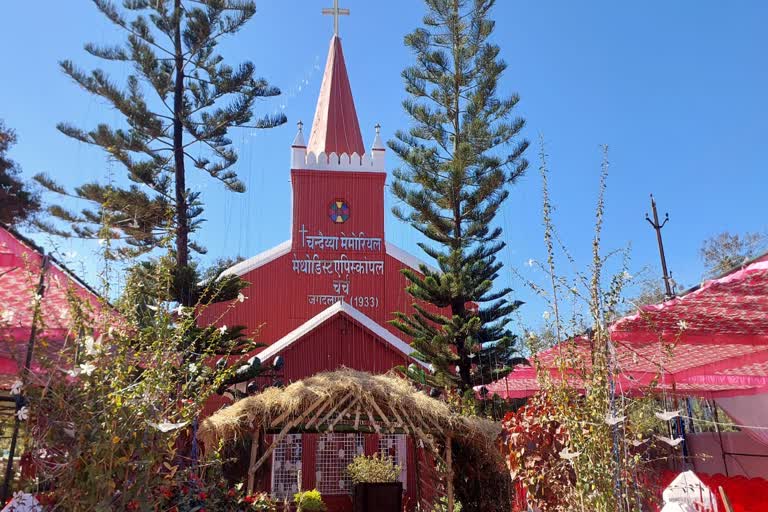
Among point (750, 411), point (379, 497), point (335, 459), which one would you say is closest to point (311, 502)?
point (379, 497)

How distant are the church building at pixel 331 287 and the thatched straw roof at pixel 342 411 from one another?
5383mm

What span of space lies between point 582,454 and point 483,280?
916cm

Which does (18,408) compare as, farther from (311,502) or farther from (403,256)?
(403,256)

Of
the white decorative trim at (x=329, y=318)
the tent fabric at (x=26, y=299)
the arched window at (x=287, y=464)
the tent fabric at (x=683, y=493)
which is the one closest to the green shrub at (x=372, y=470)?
the arched window at (x=287, y=464)

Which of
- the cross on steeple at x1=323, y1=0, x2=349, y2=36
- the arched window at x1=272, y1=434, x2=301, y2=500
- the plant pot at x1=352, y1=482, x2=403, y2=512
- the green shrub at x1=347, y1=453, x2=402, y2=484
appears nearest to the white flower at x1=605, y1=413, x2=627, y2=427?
the plant pot at x1=352, y1=482, x2=403, y2=512

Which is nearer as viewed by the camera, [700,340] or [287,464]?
[700,340]

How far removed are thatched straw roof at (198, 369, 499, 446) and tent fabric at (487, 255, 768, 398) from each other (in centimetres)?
115

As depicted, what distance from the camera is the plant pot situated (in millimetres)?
8957

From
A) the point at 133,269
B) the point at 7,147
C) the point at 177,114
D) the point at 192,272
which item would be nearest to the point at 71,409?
the point at 133,269

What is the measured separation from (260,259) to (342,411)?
851 centimetres

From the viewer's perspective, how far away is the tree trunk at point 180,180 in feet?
34.6

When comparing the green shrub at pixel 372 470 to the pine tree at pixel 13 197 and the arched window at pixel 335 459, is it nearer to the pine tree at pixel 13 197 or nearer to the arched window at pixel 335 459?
the arched window at pixel 335 459

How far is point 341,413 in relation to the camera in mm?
6383

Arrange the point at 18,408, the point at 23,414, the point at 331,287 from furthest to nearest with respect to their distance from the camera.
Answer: the point at 331,287, the point at 18,408, the point at 23,414
